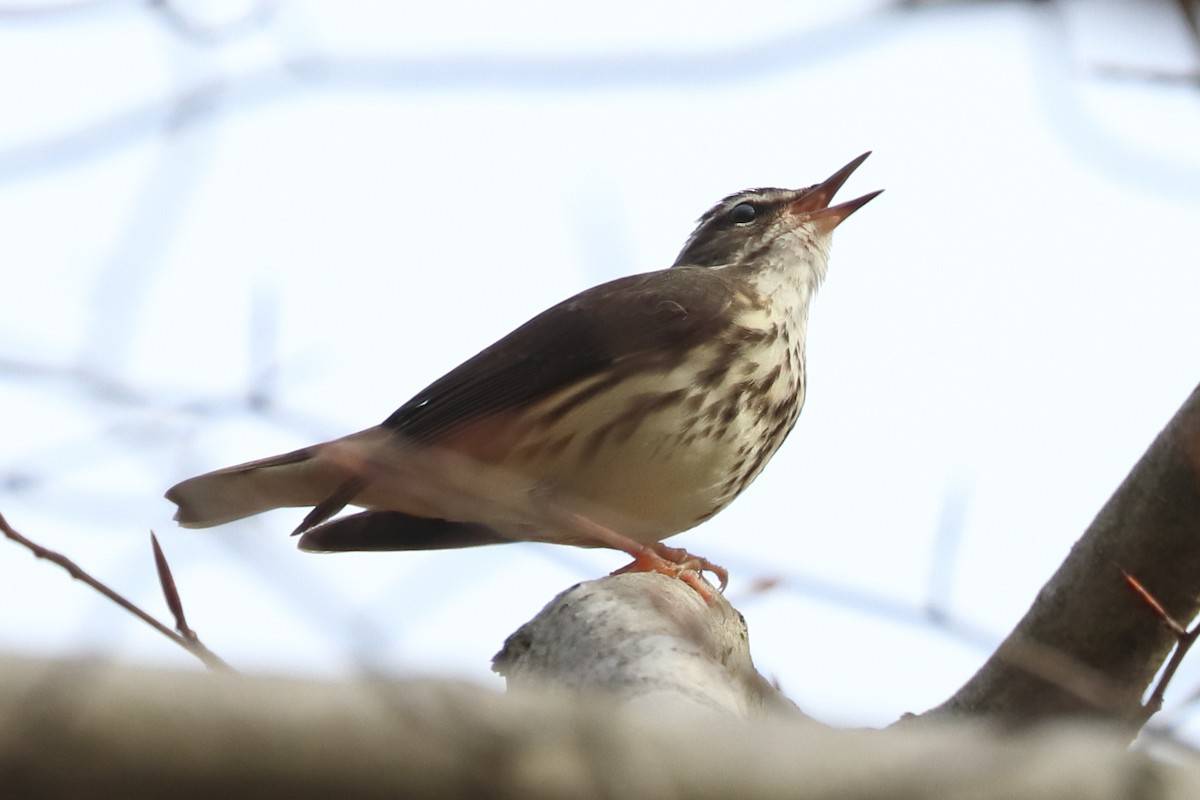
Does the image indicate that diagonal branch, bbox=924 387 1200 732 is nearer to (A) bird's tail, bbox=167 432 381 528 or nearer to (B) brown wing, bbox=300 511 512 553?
(B) brown wing, bbox=300 511 512 553

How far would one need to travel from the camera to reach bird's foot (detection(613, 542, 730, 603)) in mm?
5402

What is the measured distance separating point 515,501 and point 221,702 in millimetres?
4270

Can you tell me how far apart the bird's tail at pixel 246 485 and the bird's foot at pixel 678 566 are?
56.9 inches

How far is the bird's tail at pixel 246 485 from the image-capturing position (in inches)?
252

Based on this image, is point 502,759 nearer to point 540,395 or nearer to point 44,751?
point 44,751

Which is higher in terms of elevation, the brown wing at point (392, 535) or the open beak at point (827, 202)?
the open beak at point (827, 202)

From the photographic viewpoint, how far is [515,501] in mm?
5895

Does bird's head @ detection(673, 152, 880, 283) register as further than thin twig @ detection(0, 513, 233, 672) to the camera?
Yes

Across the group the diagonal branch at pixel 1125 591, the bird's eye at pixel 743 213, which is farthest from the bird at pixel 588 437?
the diagonal branch at pixel 1125 591

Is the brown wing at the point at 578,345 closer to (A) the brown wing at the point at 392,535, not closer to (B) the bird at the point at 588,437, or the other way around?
(B) the bird at the point at 588,437

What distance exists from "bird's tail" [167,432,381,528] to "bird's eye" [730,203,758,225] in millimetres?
2661

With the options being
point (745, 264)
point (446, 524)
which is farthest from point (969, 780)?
point (745, 264)

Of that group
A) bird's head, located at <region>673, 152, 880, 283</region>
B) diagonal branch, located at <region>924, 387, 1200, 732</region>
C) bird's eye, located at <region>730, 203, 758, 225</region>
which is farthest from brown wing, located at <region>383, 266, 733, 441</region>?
diagonal branch, located at <region>924, 387, 1200, 732</region>

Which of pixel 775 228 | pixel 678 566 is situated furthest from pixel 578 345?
pixel 775 228
